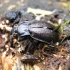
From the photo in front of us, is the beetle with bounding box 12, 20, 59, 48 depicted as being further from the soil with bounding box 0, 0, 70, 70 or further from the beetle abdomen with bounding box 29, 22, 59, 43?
the soil with bounding box 0, 0, 70, 70

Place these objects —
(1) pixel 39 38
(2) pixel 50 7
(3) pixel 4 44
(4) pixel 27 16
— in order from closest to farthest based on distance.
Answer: (1) pixel 39 38 → (3) pixel 4 44 → (4) pixel 27 16 → (2) pixel 50 7

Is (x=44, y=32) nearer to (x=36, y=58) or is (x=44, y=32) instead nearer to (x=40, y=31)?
(x=40, y=31)

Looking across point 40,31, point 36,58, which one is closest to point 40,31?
point 40,31

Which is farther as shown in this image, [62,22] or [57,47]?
[62,22]

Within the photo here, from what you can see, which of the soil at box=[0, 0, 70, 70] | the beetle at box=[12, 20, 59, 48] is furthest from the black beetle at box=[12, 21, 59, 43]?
the soil at box=[0, 0, 70, 70]

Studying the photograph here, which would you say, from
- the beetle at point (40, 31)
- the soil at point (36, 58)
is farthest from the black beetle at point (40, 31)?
the soil at point (36, 58)

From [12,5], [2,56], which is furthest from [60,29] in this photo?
[12,5]

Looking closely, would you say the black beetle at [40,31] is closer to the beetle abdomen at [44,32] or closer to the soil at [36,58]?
the beetle abdomen at [44,32]

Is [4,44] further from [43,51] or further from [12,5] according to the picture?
[12,5]
